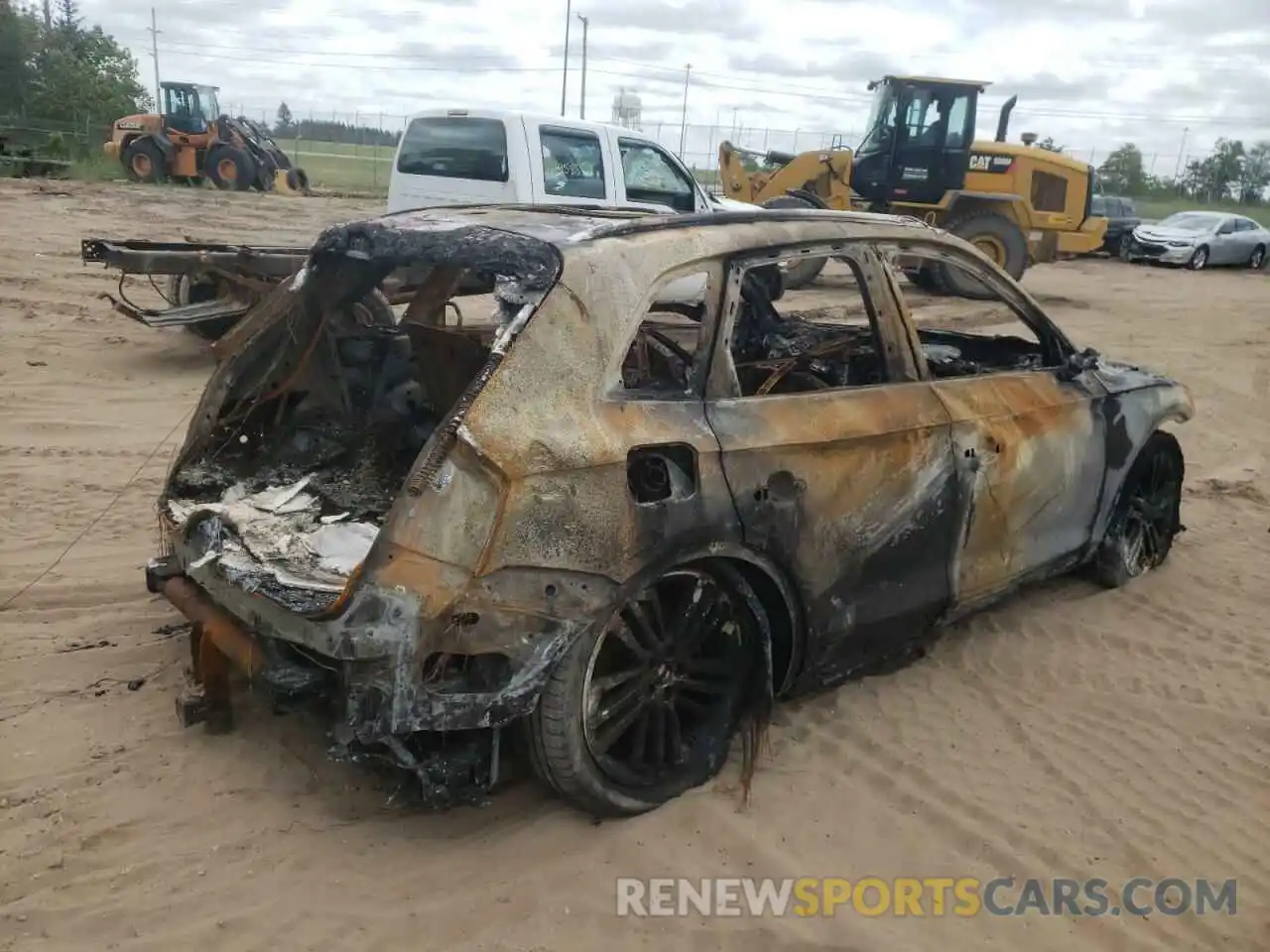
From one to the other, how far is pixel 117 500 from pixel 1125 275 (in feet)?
65.5

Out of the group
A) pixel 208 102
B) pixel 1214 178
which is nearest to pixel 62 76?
pixel 208 102

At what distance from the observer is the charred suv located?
2.73 meters

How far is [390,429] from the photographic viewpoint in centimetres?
421

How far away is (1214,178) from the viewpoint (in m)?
45.5

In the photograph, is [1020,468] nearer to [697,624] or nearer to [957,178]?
[697,624]

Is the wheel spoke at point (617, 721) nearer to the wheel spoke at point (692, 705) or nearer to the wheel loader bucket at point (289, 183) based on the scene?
the wheel spoke at point (692, 705)

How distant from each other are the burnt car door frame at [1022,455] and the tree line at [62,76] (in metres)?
35.9

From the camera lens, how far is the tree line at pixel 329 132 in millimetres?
46781

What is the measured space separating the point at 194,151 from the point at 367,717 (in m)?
25.7

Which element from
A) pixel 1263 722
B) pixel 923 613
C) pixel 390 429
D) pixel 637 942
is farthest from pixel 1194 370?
pixel 637 942

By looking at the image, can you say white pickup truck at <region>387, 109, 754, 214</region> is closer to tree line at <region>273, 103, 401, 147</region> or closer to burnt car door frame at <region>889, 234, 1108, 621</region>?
burnt car door frame at <region>889, 234, 1108, 621</region>

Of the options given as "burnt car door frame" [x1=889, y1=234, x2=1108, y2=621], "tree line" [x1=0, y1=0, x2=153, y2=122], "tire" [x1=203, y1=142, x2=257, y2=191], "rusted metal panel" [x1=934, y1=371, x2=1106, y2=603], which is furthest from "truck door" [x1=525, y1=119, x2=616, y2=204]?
"tree line" [x1=0, y1=0, x2=153, y2=122]

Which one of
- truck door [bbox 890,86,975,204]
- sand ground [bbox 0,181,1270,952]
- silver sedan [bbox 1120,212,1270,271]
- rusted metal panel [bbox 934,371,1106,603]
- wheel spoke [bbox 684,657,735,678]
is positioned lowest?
sand ground [bbox 0,181,1270,952]

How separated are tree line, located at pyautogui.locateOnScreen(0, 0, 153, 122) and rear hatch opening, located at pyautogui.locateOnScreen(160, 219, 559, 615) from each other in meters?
34.7
